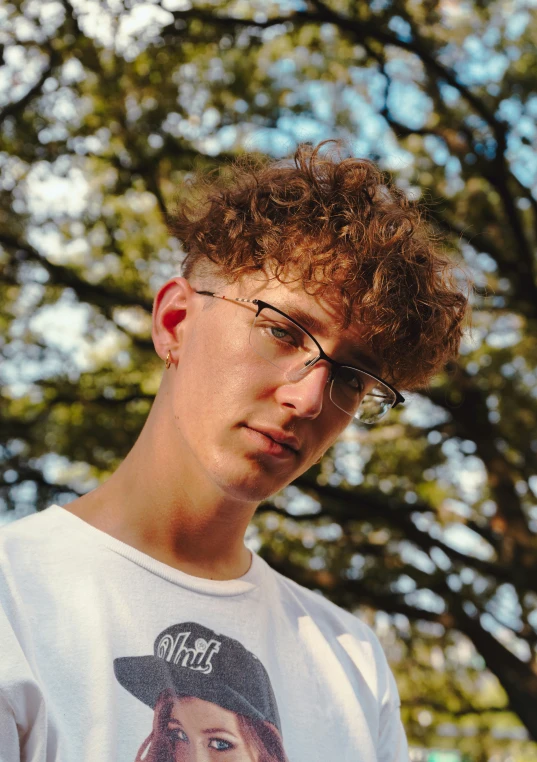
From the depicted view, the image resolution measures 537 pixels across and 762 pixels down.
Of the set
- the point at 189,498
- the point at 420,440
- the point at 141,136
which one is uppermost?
the point at 189,498

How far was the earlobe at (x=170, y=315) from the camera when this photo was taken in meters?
1.98

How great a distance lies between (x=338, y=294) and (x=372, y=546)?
7.23 metres

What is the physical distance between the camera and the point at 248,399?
5.89 ft

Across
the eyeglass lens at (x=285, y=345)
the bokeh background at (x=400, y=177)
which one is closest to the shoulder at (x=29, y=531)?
the eyeglass lens at (x=285, y=345)

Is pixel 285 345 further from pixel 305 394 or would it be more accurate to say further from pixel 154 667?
pixel 154 667

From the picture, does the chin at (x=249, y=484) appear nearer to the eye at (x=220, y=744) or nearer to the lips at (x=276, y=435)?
the lips at (x=276, y=435)

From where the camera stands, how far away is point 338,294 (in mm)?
1870

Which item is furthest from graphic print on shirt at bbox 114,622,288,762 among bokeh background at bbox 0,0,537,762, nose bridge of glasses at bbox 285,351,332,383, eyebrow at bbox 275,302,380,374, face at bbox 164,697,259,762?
bokeh background at bbox 0,0,537,762

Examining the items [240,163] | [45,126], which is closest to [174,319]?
[240,163]

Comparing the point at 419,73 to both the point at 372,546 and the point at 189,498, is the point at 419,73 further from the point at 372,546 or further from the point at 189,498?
the point at 189,498

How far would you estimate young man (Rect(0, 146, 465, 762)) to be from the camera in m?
1.55

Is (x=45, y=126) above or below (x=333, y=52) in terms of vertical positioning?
below

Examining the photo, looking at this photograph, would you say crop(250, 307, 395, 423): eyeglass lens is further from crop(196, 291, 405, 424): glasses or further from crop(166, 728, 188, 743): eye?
crop(166, 728, 188, 743): eye

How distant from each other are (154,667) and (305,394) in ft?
2.05
